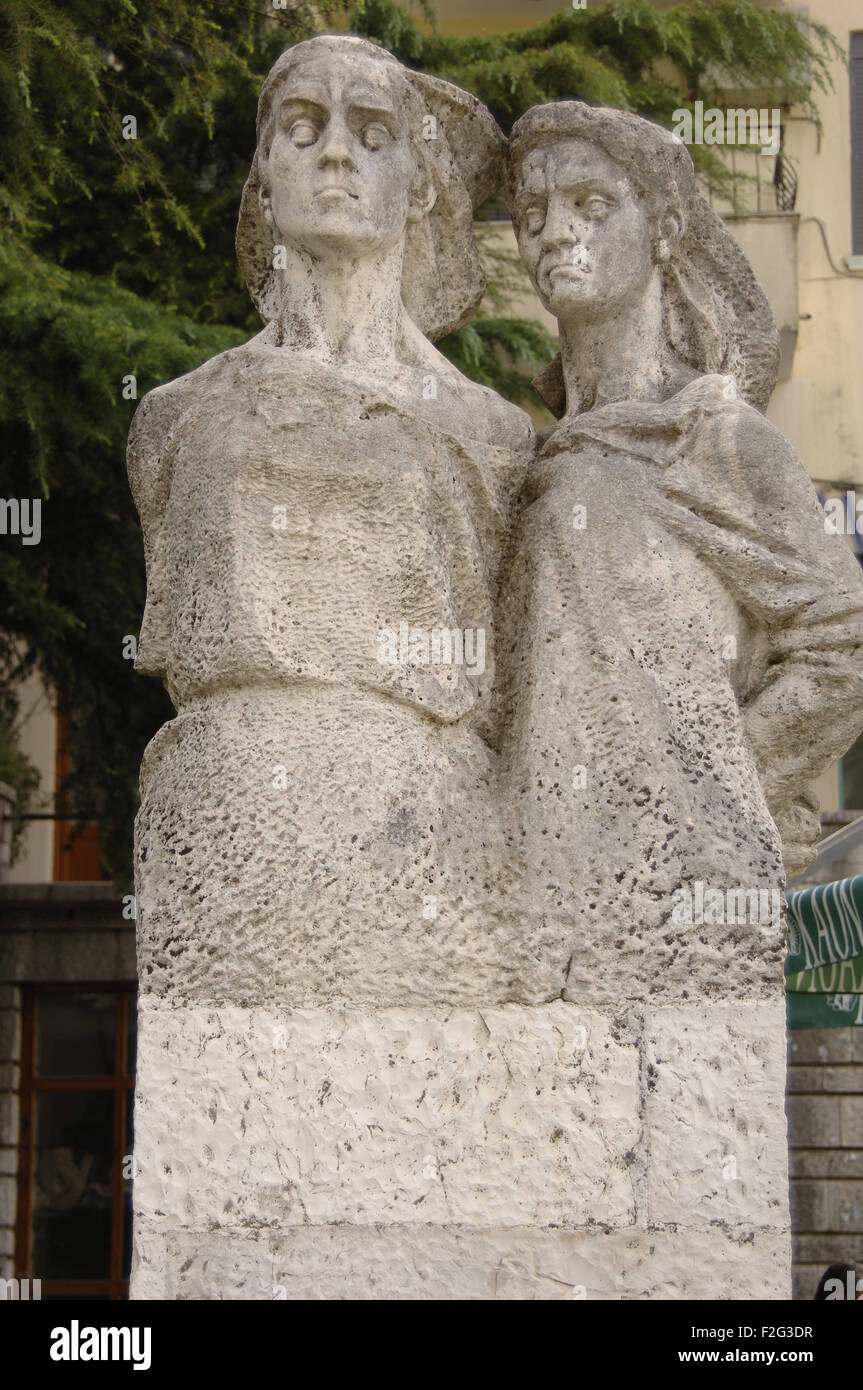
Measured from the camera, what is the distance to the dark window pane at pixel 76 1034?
13742 millimetres

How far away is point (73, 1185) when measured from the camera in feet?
44.1

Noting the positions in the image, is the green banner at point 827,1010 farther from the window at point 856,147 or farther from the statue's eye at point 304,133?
the window at point 856,147

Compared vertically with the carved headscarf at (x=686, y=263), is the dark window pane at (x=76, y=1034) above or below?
below

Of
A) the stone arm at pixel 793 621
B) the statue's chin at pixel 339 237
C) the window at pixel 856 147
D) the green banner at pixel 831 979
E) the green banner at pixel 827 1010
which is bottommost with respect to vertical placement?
the green banner at pixel 827 1010

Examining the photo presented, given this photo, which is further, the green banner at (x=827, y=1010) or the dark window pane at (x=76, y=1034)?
the dark window pane at (x=76, y=1034)

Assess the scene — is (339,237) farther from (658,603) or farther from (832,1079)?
(832,1079)

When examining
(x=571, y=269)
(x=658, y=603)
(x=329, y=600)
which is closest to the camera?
(x=329, y=600)

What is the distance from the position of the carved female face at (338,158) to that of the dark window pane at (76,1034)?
10744 mm

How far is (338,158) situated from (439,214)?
375 mm

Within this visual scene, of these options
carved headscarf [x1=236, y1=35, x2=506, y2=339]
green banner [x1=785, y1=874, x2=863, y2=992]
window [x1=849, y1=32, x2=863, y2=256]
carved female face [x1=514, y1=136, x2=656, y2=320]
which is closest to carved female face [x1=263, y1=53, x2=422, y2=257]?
carved headscarf [x1=236, y1=35, x2=506, y2=339]

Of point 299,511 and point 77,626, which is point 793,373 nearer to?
point 77,626

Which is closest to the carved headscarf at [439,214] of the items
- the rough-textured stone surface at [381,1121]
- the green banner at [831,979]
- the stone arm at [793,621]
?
the stone arm at [793,621]

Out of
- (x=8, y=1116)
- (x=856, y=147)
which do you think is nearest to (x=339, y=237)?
(x=8, y=1116)
